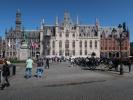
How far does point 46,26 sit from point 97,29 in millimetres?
21506

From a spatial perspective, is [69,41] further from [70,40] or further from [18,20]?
[18,20]

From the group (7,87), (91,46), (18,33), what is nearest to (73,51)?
(91,46)

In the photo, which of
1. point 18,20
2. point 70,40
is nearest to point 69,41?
point 70,40

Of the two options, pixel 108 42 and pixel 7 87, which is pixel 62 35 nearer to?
pixel 108 42

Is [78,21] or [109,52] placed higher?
[78,21]

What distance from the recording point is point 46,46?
137m

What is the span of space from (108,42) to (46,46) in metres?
26.3

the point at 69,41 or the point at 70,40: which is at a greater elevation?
the point at 70,40

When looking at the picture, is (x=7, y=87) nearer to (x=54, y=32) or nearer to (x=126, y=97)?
(x=126, y=97)

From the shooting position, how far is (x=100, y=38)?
456 ft

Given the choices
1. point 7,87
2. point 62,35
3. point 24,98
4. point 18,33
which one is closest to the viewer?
point 24,98

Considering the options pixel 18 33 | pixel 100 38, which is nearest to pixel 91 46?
pixel 100 38

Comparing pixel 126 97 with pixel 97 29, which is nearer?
pixel 126 97

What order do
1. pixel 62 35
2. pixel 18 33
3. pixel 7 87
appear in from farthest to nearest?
pixel 18 33
pixel 62 35
pixel 7 87
